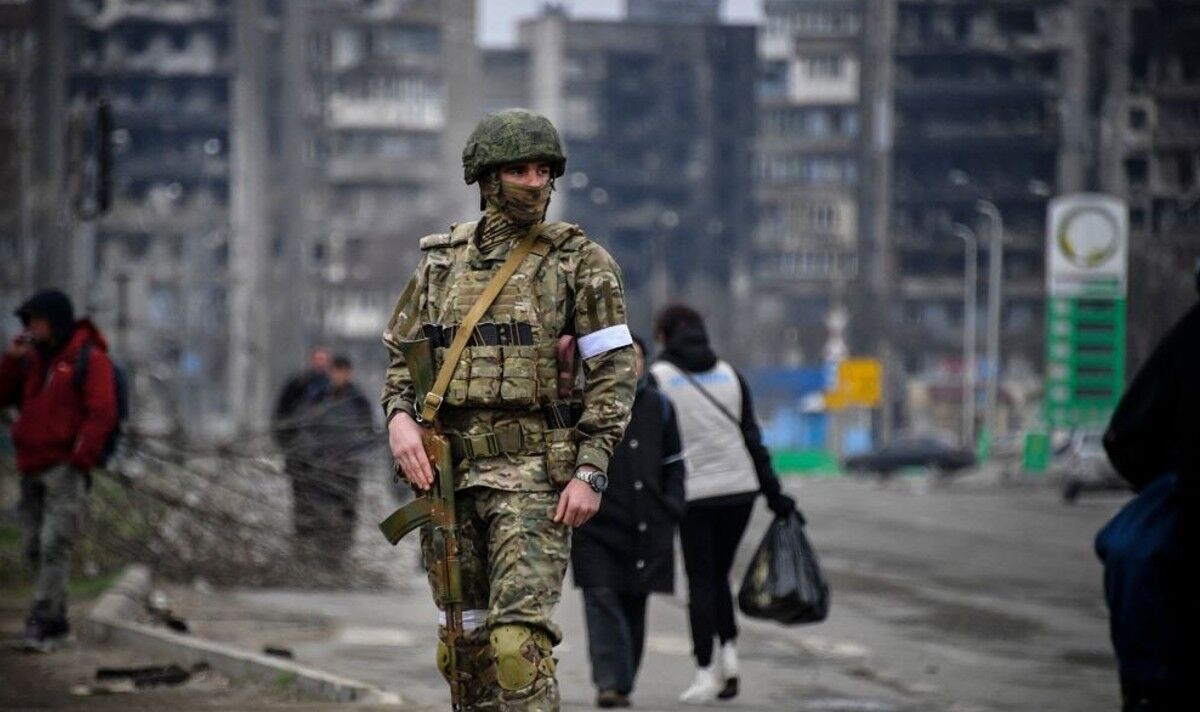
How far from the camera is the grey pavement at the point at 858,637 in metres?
11.0

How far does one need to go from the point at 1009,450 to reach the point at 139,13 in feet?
193

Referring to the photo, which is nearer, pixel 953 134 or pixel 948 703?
pixel 948 703

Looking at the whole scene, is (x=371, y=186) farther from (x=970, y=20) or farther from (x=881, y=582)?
(x=881, y=582)

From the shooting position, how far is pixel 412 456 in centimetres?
621

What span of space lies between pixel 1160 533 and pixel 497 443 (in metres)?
1.77

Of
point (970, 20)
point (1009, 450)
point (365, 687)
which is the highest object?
point (970, 20)

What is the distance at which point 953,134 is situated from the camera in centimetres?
10981

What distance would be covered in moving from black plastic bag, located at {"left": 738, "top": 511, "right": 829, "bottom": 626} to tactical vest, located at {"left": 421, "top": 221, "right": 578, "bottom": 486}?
426cm

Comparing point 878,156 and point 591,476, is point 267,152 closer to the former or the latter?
point 878,156

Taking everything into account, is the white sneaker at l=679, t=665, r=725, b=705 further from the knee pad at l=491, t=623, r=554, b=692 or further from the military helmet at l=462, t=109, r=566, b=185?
the military helmet at l=462, t=109, r=566, b=185

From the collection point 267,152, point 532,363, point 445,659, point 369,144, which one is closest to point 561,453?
point 532,363

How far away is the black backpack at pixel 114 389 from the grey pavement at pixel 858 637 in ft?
4.51

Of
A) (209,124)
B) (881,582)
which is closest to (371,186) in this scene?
(209,124)

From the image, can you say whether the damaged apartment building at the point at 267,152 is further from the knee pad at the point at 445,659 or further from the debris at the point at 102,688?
the knee pad at the point at 445,659
